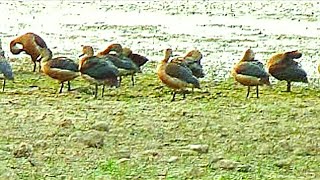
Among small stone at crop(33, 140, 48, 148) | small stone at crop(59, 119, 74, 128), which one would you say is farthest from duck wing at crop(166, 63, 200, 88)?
small stone at crop(33, 140, 48, 148)

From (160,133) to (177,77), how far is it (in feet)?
11.4

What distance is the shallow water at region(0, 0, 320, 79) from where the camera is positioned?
58.7 ft

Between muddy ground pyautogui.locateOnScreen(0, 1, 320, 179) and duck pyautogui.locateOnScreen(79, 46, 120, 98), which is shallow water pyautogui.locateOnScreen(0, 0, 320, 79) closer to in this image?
muddy ground pyautogui.locateOnScreen(0, 1, 320, 179)

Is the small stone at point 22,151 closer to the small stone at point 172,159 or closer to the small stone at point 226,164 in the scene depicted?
the small stone at point 172,159

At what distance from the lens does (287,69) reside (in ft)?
44.7

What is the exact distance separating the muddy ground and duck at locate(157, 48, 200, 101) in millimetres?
194

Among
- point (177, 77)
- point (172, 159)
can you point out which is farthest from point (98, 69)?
point (172, 159)

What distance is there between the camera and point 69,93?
12.4 meters

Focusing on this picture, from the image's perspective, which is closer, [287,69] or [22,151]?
[22,151]

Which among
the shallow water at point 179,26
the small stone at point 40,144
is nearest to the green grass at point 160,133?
the small stone at point 40,144

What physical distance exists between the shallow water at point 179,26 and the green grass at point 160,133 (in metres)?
3.08

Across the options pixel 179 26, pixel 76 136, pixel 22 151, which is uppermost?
pixel 22 151

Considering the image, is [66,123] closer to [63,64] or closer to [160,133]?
[160,133]

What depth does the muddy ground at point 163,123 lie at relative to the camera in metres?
7.29
